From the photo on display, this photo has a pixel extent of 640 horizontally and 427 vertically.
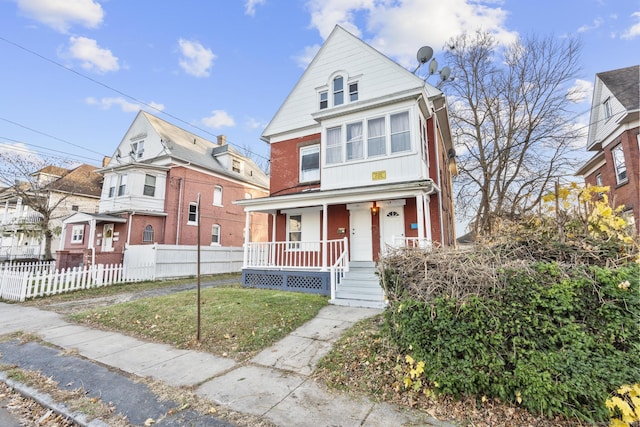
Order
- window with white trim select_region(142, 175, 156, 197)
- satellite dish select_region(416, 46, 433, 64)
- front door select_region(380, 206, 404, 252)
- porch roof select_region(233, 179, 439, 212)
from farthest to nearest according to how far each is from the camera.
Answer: window with white trim select_region(142, 175, 156, 197) → satellite dish select_region(416, 46, 433, 64) → front door select_region(380, 206, 404, 252) → porch roof select_region(233, 179, 439, 212)

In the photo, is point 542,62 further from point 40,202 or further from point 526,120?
point 40,202

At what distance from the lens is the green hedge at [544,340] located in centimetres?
263

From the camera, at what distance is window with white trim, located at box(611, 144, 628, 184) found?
13750 mm

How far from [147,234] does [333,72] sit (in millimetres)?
15408

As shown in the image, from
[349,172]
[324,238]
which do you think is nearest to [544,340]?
[324,238]

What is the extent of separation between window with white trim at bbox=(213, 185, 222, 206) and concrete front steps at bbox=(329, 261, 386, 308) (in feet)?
50.6

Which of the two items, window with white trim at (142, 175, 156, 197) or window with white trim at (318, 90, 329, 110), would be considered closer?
window with white trim at (318, 90, 329, 110)

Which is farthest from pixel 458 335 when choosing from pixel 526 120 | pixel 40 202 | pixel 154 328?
pixel 40 202

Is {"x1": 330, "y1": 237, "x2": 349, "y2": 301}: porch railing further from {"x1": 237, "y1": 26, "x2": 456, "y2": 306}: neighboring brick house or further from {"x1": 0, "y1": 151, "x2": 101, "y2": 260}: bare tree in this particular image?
{"x1": 0, "y1": 151, "x2": 101, "y2": 260}: bare tree

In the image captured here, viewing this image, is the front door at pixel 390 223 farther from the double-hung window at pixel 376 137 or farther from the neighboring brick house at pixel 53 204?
the neighboring brick house at pixel 53 204

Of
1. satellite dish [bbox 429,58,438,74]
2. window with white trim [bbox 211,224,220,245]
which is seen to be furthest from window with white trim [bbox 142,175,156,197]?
satellite dish [bbox 429,58,438,74]

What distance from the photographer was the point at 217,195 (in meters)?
22.0

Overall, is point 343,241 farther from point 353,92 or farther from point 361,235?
point 353,92

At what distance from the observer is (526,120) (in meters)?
17.0
